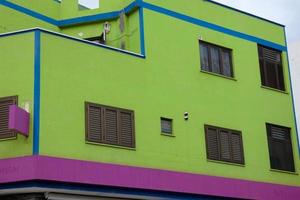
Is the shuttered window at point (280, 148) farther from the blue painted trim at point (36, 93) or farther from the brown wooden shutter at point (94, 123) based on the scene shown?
→ the blue painted trim at point (36, 93)

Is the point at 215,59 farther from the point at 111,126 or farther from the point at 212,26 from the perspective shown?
the point at 111,126

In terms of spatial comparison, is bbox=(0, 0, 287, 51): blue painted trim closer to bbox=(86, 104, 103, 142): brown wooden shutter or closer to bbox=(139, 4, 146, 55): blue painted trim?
bbox=(139, 4, 146, 55): blue painted trim

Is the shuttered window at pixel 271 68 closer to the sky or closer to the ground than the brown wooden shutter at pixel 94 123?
closer to the sky

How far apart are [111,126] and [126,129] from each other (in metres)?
0.61

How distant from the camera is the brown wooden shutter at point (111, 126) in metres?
20.8

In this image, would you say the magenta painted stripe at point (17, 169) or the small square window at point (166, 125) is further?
the small square window at point (166, 125)

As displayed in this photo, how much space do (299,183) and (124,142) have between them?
339 inches

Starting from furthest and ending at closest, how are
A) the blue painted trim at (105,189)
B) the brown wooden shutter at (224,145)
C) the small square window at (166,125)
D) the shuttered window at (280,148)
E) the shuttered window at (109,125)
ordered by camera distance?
1. the shuttered window at (280,148)
2. the brown wooden shutter at (224,145)
3. the small square window at (166,125)
4. the shuttered window at (109,125)
5. the blue painted trim at (105,189)

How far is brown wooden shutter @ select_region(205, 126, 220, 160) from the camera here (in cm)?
2340

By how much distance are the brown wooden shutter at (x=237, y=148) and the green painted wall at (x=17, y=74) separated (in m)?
8.41

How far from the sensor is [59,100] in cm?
1983

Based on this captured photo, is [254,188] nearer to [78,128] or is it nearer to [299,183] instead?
[299,183]

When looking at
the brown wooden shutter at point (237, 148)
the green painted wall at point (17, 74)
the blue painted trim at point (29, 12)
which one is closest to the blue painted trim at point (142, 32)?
the blue painted trim at point (29, 12)

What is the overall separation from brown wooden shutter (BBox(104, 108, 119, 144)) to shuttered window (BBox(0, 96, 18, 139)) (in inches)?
120
